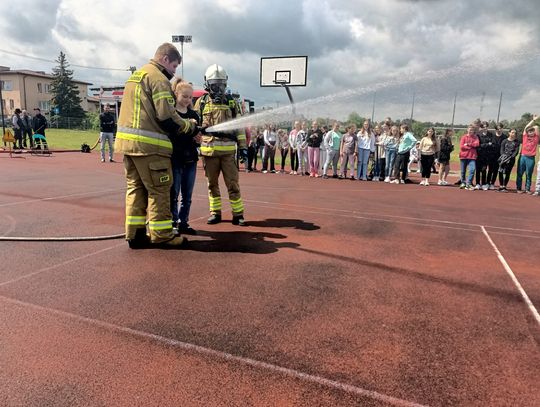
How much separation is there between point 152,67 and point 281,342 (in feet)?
11.3

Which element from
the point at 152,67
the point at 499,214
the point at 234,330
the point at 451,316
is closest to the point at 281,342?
the point at 234,330

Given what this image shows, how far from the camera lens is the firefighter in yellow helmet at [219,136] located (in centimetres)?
588

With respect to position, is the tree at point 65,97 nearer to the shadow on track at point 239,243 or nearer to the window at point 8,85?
the window at point 8,85

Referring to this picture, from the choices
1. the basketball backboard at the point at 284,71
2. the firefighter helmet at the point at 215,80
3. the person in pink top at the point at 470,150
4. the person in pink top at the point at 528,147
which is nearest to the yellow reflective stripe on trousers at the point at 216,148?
the firefighter helmet at the point at 215,80

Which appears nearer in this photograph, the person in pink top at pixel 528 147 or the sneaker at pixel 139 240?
the sneaker at pixel 139 240

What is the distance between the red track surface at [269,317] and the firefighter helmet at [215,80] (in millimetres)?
2057

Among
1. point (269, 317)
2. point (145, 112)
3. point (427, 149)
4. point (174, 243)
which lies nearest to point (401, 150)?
point (427, 149)

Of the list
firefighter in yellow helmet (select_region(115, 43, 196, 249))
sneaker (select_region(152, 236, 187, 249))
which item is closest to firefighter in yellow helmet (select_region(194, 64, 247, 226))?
firefighter in yellow helmet (select_region(115, 43, 196, 249))

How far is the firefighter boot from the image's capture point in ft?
16.1

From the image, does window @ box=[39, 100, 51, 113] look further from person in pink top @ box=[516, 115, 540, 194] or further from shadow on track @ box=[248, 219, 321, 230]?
shadow on track @ box=[248, 219, 321, 230]

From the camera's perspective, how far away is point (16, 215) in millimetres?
6602

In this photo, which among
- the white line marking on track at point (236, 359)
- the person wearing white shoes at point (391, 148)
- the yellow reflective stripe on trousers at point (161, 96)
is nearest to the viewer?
the white line marking on track at point (236, 359)

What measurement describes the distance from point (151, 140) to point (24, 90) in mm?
77565

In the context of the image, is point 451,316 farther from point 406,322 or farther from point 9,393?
point 9,393
